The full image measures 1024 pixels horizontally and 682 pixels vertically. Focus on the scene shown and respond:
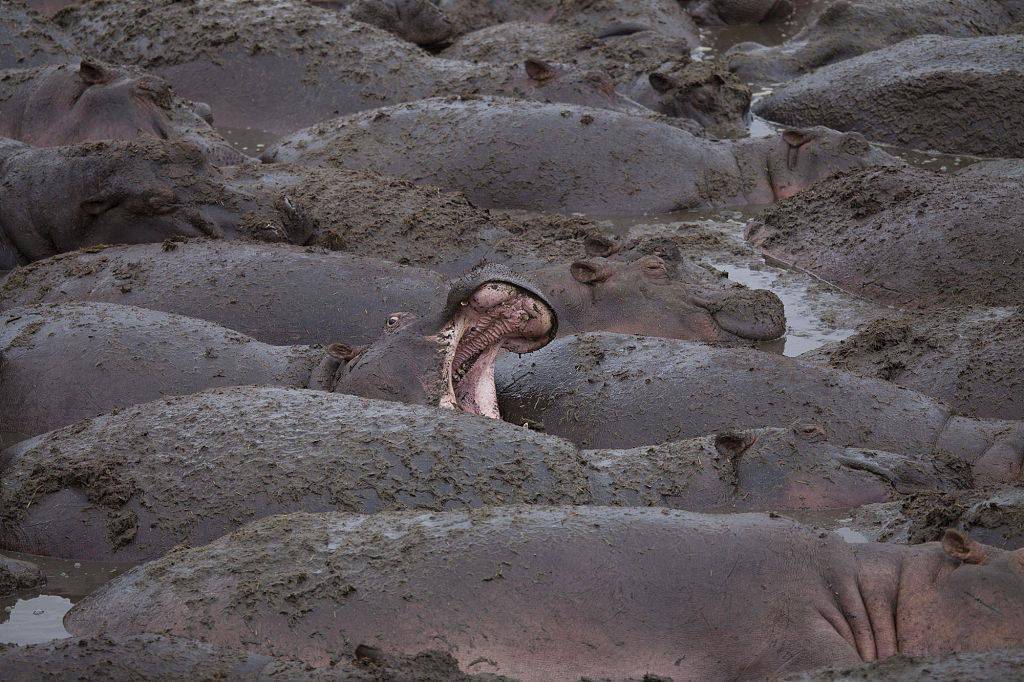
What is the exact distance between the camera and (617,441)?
5461mm

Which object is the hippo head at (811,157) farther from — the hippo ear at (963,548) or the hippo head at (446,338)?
the hippo ear at (963,548)

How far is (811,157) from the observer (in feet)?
29.2

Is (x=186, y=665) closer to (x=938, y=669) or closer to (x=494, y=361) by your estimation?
(x=938, y=669)

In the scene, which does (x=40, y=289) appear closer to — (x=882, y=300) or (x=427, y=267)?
(x=427, y=267)

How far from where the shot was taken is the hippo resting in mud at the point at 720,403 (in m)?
5.37

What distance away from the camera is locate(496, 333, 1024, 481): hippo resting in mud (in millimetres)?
5371

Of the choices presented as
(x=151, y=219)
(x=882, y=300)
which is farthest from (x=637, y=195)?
(x=151, y=219)

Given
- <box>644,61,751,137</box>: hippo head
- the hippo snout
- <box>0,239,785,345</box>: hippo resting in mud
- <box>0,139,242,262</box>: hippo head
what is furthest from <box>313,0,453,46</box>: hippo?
the hippo snout

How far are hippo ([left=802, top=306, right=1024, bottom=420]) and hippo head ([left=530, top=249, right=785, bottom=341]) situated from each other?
31 cm

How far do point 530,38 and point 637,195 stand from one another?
313 cm

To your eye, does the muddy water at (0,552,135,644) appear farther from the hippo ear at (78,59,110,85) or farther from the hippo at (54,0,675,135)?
the hippo at (54,0,675,135)

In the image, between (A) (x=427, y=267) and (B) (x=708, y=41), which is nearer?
(A) (x=427, y=267)

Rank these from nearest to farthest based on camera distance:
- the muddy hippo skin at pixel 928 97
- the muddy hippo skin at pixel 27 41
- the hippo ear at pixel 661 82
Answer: the muddy hippo skin at pixel 928 97
the muddy hippo skin at pixel 27 41
the hippo ear at pixel 661 82

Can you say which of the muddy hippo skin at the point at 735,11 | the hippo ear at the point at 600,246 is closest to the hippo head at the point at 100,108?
the hippo ear at the point at 600,246
